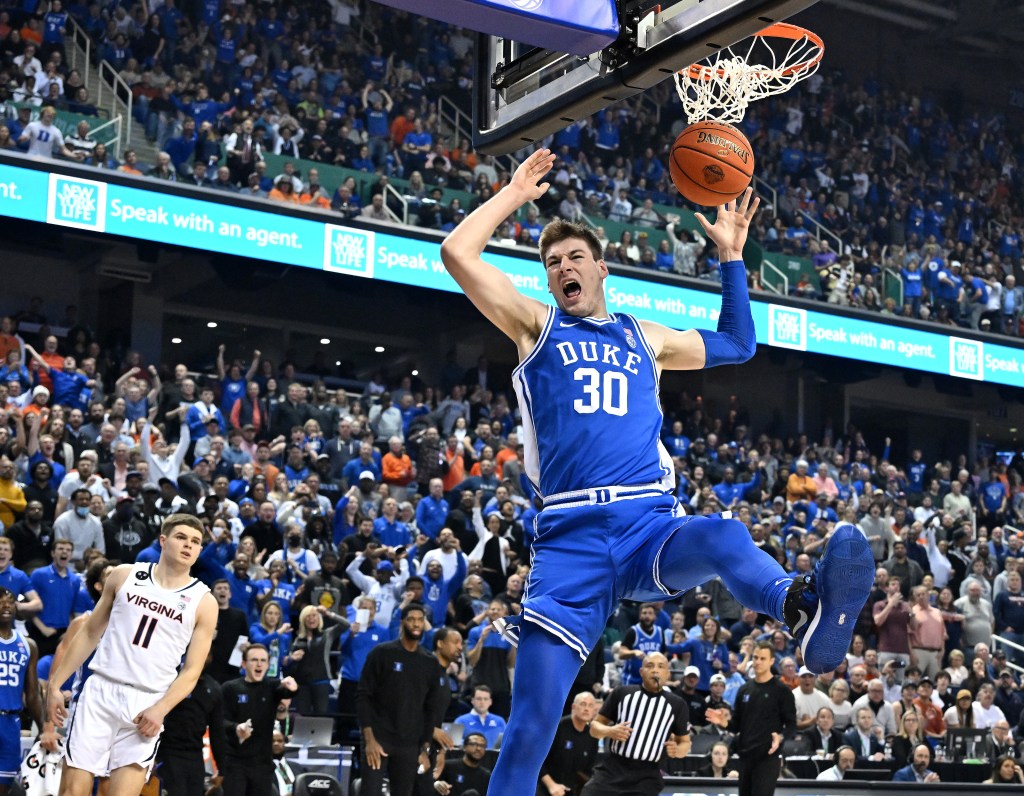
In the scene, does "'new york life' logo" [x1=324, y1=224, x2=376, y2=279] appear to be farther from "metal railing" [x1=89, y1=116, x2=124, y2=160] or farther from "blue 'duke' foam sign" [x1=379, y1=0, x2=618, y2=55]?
"blue 'duke' foam sign" [x1=379, y1=0, x2=618, y2=55]

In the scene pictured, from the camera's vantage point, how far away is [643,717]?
1080 centimetres

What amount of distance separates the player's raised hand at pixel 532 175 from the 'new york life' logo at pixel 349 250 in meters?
16.6

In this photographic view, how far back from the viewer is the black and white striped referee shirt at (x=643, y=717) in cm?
1074

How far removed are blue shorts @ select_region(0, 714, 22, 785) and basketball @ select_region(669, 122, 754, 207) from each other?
6657mm

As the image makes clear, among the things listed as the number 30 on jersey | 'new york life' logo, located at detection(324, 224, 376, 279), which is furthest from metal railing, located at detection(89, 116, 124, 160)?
the number 30 on jersey

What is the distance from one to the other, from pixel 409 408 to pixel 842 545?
16881 millimetres

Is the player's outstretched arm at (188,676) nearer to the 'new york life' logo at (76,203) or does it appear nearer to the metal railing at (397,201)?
the 'new york life' logo at (76,203)

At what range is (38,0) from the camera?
2242cm

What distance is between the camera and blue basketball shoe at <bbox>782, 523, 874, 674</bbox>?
461 cm

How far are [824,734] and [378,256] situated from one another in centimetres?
1113

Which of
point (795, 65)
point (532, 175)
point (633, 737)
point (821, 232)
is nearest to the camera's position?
point (532, 175)

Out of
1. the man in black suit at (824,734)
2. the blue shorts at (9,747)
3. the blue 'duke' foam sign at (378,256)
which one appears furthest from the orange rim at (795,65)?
the man in black suit at (824,734)

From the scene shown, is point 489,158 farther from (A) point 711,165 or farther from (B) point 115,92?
(A) point 711,165

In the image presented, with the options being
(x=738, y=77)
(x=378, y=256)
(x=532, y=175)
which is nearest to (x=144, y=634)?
(x=532, y=175)
